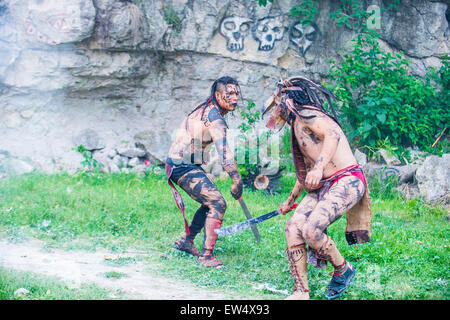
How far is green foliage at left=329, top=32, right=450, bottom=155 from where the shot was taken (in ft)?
27.1

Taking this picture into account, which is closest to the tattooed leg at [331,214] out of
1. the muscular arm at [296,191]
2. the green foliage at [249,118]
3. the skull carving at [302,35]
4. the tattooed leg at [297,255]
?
the tattooed leg at [297,255]

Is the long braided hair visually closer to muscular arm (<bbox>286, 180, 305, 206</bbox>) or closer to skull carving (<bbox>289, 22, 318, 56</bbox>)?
muscular arm (<bbox>286, 180, 305, 206</bbox>)

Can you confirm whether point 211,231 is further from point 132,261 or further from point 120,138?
point 120,138

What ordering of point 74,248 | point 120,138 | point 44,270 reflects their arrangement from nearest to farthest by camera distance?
point 44,270
point 74,248
point 120,138

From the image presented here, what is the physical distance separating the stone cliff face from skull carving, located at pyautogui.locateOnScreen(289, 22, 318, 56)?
0.8 inches

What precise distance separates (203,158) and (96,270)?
1.49m

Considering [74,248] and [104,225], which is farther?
[104,225]

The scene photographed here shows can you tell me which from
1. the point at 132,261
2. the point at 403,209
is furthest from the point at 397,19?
the point at 132,261

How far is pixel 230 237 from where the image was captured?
5.67 metres

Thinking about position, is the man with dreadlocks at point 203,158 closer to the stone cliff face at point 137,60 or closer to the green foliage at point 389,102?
the green foliage at point 389,102

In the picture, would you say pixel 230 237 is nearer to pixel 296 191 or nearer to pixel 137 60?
pixel 296 191

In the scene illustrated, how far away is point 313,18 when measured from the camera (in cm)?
962

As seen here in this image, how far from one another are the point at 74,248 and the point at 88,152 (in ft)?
13.6

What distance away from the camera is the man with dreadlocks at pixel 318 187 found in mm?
3623
